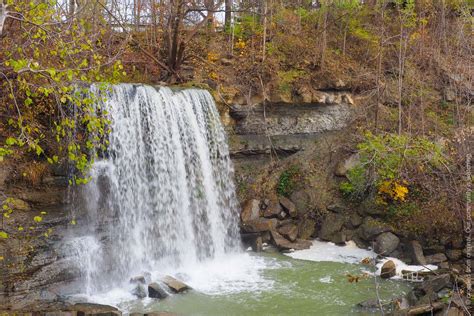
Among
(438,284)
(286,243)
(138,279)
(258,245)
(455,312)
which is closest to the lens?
(455,312)

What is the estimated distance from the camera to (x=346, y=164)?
45.9 feet

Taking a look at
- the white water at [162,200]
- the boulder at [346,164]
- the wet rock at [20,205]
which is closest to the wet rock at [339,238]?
the boulder at [346,164]

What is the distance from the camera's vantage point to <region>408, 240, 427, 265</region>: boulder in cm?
1118

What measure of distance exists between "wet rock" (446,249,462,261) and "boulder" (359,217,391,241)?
1.57 meters

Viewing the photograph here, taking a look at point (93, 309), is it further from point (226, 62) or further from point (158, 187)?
point (226, 62)

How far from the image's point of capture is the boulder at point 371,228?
12.3 meters

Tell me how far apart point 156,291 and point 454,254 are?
7.48 metres

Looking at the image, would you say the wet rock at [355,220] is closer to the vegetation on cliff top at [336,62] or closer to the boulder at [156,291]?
the vegetation on cliff top at [336,62]

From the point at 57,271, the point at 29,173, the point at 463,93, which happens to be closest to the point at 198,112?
the point at 29,173

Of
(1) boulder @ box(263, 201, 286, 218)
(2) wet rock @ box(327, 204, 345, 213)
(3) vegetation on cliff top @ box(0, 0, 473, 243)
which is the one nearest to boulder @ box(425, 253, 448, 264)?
(3) vegetation on cliff top @ box(0, 0, 473, 243)

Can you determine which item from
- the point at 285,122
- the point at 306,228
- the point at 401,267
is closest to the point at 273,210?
the point at 306,228

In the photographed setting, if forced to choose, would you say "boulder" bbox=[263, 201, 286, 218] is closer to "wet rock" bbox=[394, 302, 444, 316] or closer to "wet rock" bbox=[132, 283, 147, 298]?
"wet rock" bbox=[132, 283, 147, 298]

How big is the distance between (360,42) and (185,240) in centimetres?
1090

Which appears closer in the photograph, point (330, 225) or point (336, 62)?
point (330, 225)
